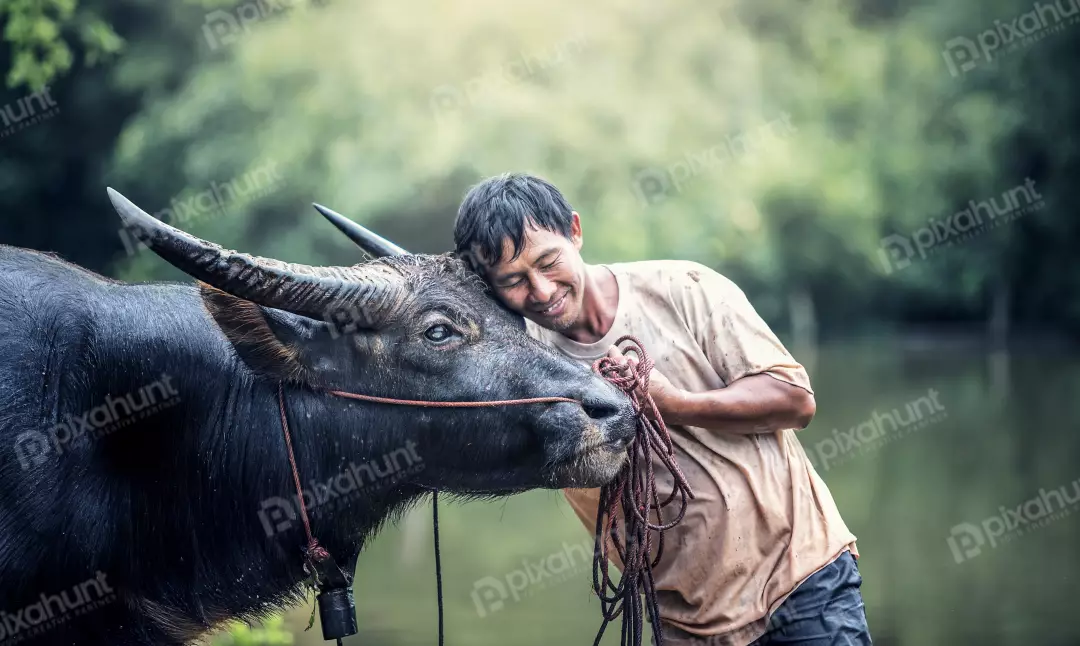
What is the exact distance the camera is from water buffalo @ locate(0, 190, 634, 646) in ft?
10.5

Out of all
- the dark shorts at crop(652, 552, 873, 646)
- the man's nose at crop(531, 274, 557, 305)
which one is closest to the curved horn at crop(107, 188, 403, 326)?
the man's nose at crop(531, 274, 557, 305)

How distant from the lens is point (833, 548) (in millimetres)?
3523

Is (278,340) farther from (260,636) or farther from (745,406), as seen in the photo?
(260,636)

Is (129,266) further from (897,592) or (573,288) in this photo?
(573,288)

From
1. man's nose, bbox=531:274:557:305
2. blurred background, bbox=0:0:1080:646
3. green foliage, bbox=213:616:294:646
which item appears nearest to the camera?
man's nose, bbox=531:274:557:305

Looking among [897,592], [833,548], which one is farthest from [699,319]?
[897,592]

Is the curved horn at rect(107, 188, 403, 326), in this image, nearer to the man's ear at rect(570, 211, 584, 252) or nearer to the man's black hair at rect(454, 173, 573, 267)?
the man's black hair at rect(454, 173, 573, 267)

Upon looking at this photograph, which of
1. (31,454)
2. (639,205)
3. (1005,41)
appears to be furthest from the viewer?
(1005,41)

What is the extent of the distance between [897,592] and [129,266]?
8.28 metres

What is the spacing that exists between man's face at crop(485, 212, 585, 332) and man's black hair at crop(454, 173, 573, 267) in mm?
23

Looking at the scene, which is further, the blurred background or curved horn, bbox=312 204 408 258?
the blurred background

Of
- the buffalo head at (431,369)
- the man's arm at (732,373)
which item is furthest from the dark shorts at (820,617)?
the buffalo head at (431,369)

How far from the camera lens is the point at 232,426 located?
3.48m

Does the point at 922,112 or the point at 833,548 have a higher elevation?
the point at 922,112
